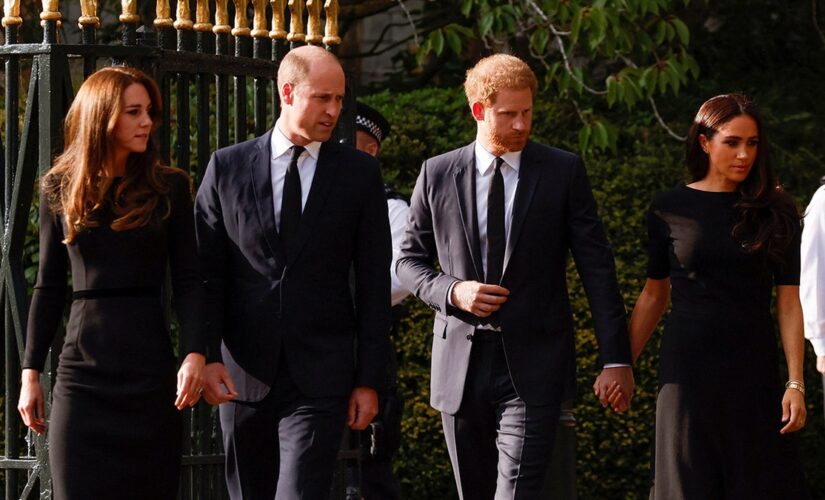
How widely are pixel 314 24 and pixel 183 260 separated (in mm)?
1603

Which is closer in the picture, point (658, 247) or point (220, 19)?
point (658, 247)

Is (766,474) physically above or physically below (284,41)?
below

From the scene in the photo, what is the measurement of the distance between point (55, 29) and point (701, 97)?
18.2ft

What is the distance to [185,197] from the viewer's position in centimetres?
579

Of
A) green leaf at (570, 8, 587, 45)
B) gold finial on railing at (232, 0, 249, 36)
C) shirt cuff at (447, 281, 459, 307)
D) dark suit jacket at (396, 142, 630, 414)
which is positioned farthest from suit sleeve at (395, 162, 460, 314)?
green leaf at (570, 8, 587, 45)

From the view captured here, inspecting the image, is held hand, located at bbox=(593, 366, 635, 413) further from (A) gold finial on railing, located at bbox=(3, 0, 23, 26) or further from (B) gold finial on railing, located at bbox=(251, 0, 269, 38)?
(A) gold finial on railing, located at bbox=(3, 0, 23, 26)

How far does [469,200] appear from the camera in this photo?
20.6ft

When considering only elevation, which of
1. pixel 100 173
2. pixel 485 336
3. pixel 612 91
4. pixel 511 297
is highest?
pixel 612 91

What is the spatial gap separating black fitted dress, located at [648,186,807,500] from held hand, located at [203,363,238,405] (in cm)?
170

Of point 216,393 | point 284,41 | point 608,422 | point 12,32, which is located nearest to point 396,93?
point 608,422

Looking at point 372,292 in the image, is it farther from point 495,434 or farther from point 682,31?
point 682,31

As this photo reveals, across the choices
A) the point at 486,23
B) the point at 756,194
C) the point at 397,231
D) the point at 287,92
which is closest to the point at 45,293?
the point at 287,92

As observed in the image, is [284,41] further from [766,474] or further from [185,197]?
[766,474]

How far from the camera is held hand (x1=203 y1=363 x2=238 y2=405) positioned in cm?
574
